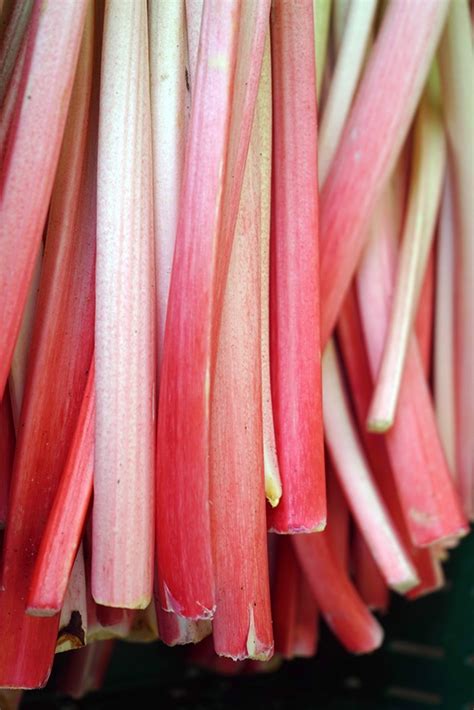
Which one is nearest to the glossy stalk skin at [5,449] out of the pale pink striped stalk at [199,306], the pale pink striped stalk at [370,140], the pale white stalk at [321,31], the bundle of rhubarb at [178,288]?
the bundle of rhubarb at [178,288]

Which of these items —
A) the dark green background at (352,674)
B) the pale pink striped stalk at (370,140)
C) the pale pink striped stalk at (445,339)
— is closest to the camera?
the pale pink striped stalk at (370,140)

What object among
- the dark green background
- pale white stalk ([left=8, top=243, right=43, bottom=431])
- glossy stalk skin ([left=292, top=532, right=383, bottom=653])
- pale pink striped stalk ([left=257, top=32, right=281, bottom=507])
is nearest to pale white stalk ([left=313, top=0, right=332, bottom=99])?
pale pink striped stalk ([left=257, top=32, right=281, bottom=507])

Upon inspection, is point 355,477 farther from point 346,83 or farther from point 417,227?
point 346,83

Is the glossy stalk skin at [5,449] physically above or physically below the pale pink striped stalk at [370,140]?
below

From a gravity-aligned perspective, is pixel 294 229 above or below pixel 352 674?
above

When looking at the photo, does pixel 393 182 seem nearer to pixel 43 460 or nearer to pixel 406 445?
pixel 406 445

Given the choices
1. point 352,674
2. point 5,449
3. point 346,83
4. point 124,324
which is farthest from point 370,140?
point 352,674

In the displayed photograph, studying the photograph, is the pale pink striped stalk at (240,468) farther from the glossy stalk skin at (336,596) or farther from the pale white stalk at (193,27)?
the glossy stalk skin at (336,596)

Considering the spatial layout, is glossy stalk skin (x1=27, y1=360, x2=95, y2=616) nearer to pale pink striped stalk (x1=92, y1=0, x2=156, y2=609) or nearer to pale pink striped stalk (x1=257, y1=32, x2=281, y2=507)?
pale pink striped stalk (x1=92, y1=0, x2=156, y2=609)
